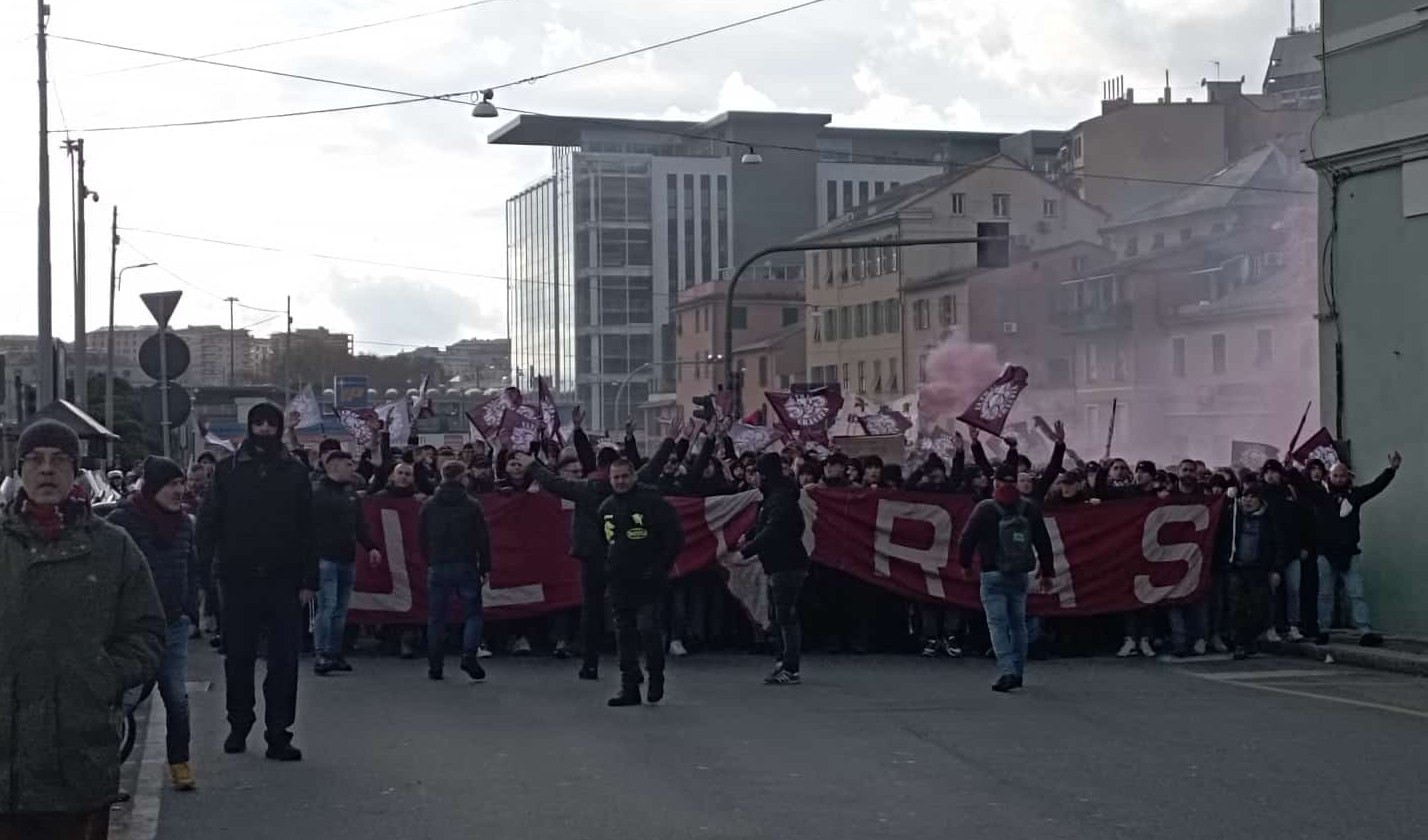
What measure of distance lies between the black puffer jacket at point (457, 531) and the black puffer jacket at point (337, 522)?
586mm

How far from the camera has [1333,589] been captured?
17.9 m

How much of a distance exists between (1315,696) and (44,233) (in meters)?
22.2

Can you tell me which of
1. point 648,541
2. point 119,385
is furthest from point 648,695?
point 119,385

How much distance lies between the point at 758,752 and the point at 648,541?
2879 mm

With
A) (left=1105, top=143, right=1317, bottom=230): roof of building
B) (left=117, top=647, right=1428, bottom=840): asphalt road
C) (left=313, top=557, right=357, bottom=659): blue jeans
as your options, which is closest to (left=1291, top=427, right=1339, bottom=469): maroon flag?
(left=117, top=647, right=1428, bottom=840): asphalt road

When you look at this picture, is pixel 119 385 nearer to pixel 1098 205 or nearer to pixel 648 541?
pixel 1098 205

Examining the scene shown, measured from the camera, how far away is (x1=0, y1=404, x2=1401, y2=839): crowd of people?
5004 mm

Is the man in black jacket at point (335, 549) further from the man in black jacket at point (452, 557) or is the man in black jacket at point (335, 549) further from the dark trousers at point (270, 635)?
the dark trousers at point (270, 635)

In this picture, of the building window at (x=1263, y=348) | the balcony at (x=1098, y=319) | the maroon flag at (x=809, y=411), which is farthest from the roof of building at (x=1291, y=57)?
the maroon flag at (x=809, y=411)

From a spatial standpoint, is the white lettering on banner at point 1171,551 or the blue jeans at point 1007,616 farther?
the white lettering on banner at point 1171,551

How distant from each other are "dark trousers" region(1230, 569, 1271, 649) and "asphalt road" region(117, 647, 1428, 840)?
1.81 meters

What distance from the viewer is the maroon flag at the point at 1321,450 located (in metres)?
18.8

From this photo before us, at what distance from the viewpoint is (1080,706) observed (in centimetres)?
1335

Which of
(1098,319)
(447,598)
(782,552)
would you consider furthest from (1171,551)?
(1098,319)
